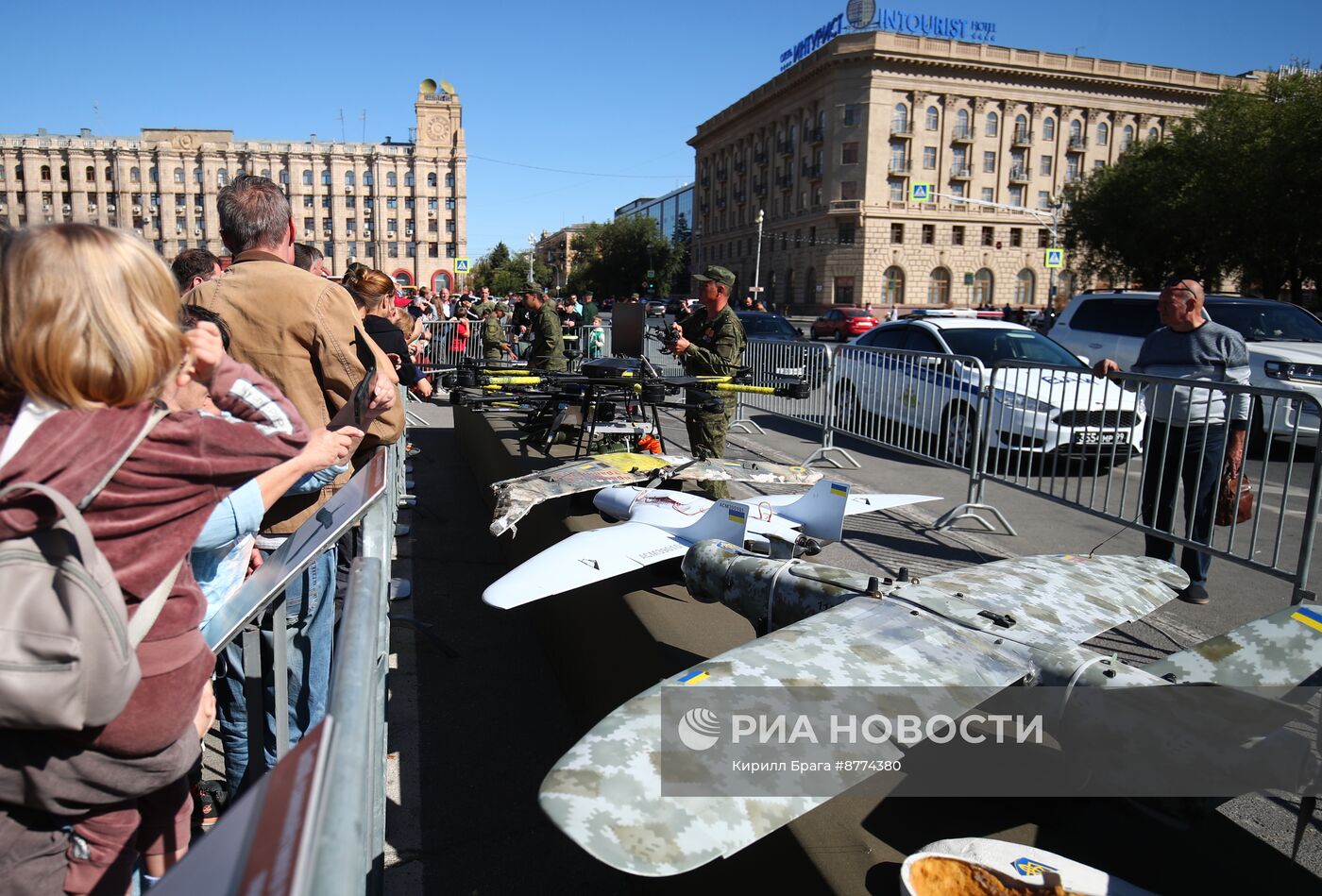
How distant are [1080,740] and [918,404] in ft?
20.3

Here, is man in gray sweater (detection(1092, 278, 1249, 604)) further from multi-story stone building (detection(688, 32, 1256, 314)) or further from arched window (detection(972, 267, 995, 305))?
arched window (detection(972, 267, 995, 305))

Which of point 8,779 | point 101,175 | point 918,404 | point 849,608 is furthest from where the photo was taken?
point 101,175

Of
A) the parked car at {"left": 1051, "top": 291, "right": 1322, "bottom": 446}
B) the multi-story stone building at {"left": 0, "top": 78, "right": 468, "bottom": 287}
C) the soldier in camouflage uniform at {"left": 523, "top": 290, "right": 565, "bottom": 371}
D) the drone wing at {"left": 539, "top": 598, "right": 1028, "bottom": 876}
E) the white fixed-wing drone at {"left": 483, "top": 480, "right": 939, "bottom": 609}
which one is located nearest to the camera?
the drone wing at {"left": 539, "top": 598, "right": 1028, "bottom": 876}

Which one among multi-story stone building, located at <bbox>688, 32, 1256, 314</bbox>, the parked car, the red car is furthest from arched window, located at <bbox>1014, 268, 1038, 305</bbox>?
the parked car

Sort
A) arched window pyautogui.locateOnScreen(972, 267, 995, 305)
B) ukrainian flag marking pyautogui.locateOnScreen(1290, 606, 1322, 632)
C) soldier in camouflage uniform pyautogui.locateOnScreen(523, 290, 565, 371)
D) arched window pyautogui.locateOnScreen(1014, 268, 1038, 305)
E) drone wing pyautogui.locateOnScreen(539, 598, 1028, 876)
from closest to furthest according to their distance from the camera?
1. drone wing pyautogui.locateOnScreen(539, 598, 1028, 876)
2. ukrainian flag marking pyautogui.locateOnScreen(1290, 606, 1322, 632)
3. soldier in camouflage uniform pyautogui.locateOnScreen(523, 290, 565, 371)
4. arched window pyautogui.locateOnScreen(972, 267, 995, 305)
5. arched window pyautogui.locateOnScreen(1014, 268, 1038, 305)

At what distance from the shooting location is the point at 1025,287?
7438 cm

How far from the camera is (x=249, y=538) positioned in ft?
8.48

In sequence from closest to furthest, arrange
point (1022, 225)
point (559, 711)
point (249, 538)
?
point (249, 538) → point (559, 711) → point (1022, 225)

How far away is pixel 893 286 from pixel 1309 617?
72621 millimetres

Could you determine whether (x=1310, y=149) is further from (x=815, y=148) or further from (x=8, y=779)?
(x=815, y=148)

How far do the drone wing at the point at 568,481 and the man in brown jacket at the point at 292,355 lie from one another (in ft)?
4.97

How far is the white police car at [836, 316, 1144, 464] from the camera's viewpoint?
6.84 m

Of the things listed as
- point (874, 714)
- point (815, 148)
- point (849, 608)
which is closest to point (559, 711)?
point (849, 608)

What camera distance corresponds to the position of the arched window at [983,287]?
238ft
